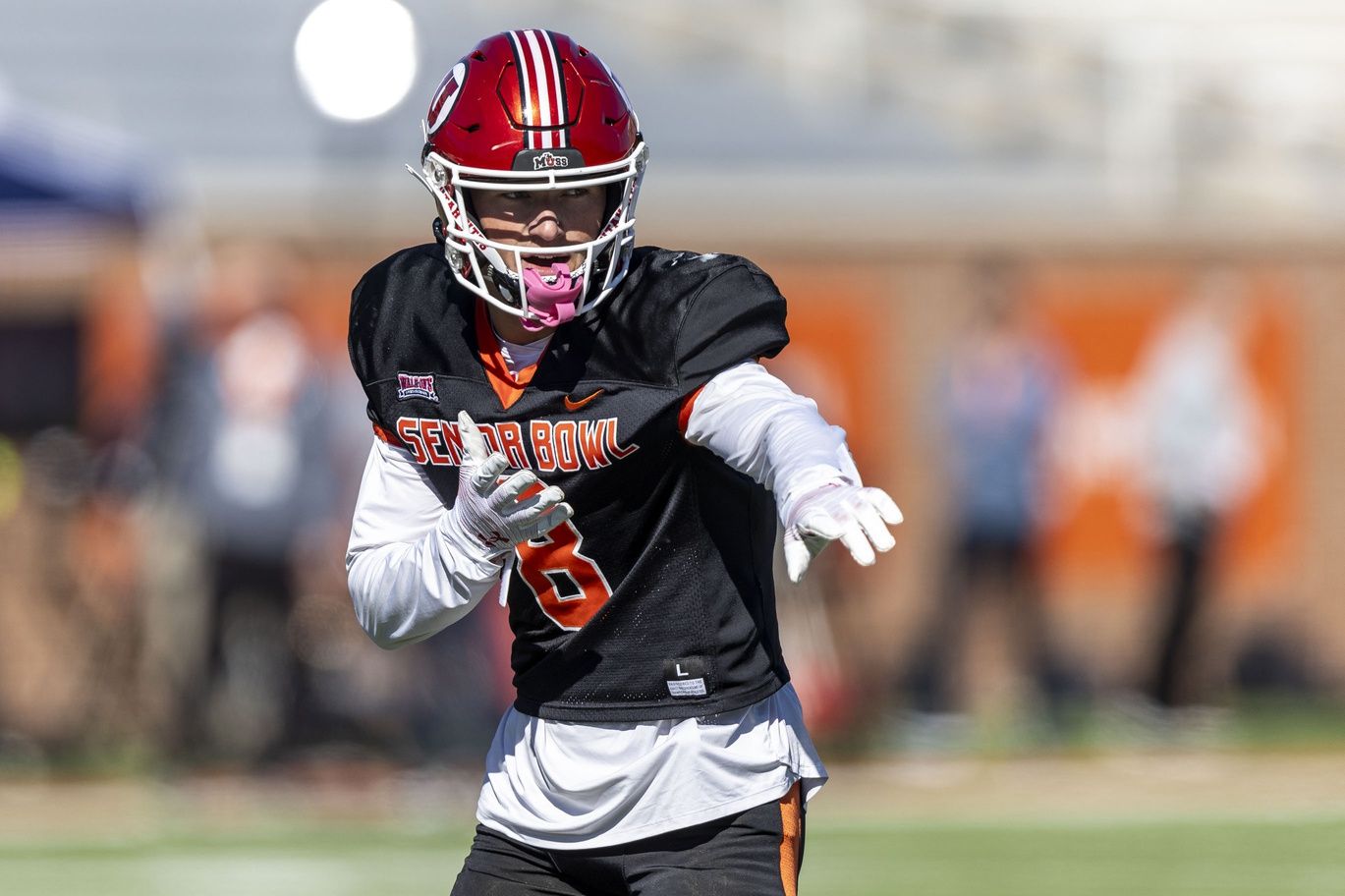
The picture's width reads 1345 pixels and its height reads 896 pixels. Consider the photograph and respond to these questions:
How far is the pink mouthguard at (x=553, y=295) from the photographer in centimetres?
313

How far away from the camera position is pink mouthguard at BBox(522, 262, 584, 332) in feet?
10.3

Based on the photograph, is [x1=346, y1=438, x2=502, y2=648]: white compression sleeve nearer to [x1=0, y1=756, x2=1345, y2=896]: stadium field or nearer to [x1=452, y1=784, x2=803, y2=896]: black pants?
[x1=452, y1=784, x2=803, y2=896]: black pants

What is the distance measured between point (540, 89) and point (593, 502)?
2.06ft

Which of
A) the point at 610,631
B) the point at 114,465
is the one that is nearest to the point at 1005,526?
the point at 114,465

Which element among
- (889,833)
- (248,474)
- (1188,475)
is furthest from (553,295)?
(1188,475)

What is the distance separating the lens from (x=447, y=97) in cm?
331

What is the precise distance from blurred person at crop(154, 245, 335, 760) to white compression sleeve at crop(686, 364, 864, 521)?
574 cm

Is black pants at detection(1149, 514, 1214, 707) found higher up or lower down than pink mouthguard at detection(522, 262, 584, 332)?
lower down

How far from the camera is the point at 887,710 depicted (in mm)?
9977

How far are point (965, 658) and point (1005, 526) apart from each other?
0.83 m

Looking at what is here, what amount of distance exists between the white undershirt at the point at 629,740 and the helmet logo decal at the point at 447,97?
0.37 m

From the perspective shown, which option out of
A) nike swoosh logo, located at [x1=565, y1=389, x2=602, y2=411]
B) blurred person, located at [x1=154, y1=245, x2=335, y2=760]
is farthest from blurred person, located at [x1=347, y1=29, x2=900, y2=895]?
blurred person, located at [x1=154, y1=245, x2=335, y2=760]

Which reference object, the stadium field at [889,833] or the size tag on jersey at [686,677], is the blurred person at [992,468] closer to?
the stadium field at [889,833]

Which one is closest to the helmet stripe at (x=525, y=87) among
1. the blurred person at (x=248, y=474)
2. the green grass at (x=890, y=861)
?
the green grass at (x=890, y=861)
